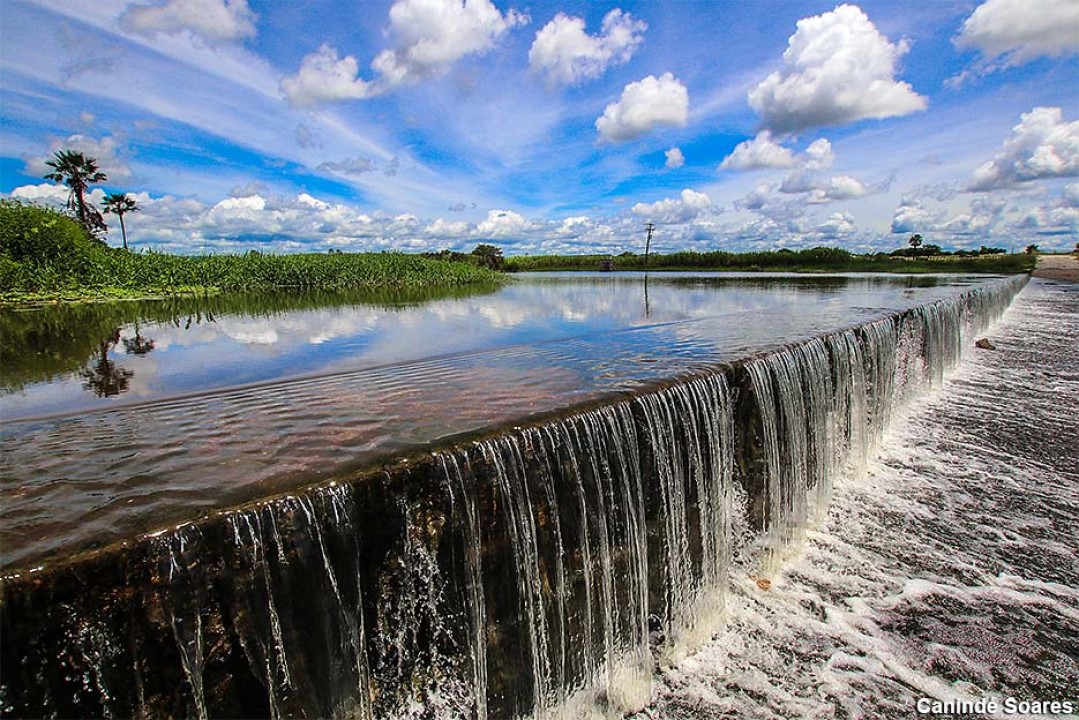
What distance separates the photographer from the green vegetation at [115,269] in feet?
77.2

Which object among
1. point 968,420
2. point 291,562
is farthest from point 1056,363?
point 291,562

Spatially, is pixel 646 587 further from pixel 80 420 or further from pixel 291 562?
pixel 80 420

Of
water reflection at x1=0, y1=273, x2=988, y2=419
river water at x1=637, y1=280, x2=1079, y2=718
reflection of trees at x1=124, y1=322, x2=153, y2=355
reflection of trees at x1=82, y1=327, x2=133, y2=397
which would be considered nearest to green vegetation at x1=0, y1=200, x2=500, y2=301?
water reflection at x1=0, y1=273, x2=988, y2=419

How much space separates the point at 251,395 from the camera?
20.9ft

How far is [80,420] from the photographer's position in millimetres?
5621

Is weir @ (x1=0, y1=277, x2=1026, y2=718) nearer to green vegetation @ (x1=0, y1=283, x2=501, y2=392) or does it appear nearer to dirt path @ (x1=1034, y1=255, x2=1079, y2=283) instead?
green vegetation @ (x1=0, y1=283, x2=501, y2=392)

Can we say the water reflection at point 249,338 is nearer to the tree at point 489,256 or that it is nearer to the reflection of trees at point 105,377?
the reflection of trees at point 105,377

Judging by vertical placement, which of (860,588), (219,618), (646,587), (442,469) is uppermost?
(442,469)

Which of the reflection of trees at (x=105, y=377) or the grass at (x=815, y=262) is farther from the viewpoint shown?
the grass at (x=815, y=262)

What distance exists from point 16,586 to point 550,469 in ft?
10.3

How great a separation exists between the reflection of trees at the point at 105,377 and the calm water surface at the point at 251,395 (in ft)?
0.14

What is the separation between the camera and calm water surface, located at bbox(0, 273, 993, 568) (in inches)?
132

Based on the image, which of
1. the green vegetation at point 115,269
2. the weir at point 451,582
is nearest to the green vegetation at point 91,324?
the green vegetation at point 115,269

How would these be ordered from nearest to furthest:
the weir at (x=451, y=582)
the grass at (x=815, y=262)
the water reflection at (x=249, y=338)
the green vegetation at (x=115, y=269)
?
the weir at (x=451, y=582)
the water reflection at (x=249, y=338)
the green vegetation at (x=115, y=269)
the grass at (x=815, y=262)
